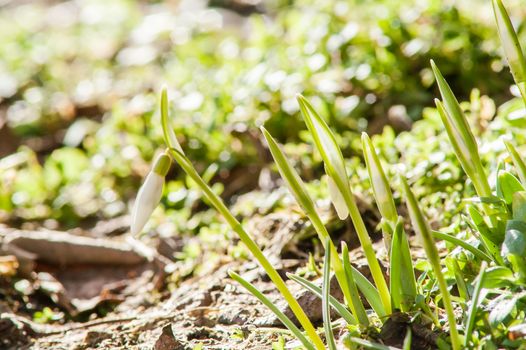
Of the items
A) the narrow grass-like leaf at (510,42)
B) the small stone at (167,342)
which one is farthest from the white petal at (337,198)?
the small stone at (167,342)

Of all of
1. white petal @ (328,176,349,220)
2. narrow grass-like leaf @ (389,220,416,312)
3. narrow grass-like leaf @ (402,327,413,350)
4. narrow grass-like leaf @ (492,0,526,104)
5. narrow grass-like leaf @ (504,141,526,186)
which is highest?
narrow grass-like leaf @ (492,0,526,104)

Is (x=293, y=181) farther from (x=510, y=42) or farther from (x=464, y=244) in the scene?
(x=510, y=42)

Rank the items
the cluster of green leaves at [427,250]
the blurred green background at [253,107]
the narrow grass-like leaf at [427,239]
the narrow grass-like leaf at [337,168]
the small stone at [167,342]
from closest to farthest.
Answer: the narrow grass-like leaf at [427,239]
the cluster of green leaves at [427,250]
the narrow grass-like leaf at [337,168]
the small stone at [167,342]
the blurred green background at [253,107]

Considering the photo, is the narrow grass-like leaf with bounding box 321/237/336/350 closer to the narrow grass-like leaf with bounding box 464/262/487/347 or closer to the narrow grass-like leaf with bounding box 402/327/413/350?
the narrow grass-like leaf with bounding box 402/327/413/350

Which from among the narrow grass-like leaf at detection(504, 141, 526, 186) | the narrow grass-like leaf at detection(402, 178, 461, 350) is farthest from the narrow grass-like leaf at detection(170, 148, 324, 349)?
the narrow grass-like leaf at detection(504, 141, 526, 186)

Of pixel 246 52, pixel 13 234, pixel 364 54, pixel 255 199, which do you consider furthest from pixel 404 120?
pixel 13 234

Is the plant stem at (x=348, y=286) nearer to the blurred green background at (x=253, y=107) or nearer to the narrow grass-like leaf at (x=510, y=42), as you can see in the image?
the narrow grass-like leaf at (x=510, y=42)
